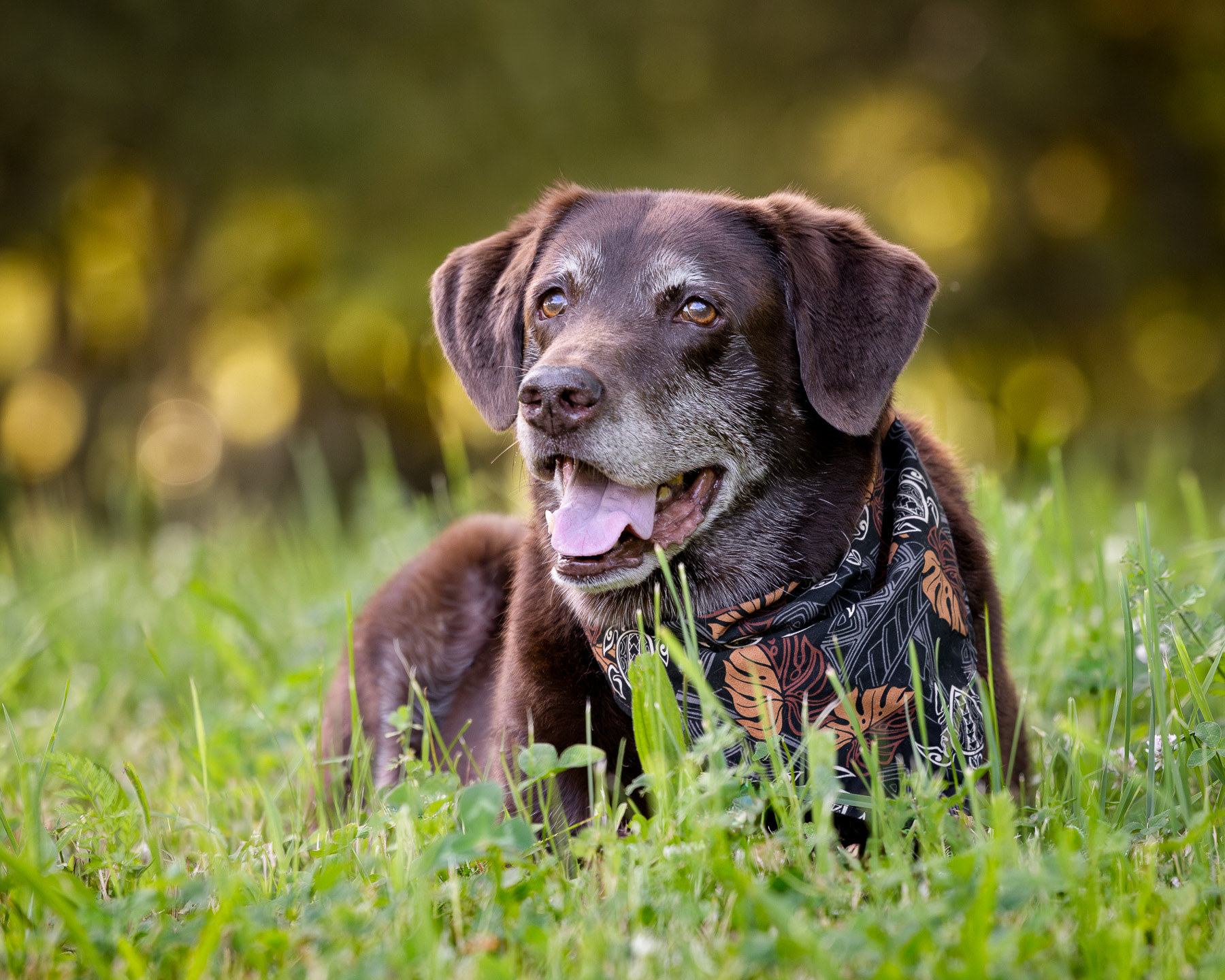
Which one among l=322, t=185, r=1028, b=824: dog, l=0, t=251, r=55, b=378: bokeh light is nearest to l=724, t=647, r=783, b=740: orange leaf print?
l=322, t=185, r=1028, b=824: dog

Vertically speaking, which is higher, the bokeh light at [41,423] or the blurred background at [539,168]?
the blurred background at [539,168]

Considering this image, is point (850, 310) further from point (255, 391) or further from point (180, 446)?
point (255, 391)

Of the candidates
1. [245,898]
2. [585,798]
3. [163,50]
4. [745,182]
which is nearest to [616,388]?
[585,798]

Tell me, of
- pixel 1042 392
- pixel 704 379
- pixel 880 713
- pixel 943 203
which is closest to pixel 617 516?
pixel 704 379

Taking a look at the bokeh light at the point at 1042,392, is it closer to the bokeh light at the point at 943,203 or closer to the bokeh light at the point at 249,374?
the bokeh light at the point at 943,203

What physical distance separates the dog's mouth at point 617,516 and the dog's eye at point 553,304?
466mm

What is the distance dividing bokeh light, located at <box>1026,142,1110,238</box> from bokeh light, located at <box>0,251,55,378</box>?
10.4 meters

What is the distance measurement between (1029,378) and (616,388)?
409 inches

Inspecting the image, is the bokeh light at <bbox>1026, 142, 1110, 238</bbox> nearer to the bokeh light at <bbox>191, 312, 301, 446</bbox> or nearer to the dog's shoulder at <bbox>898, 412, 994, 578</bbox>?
the bokeh light at <bbox>191, 312, 301, 446</bbox>

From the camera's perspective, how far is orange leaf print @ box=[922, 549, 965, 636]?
2.50 m

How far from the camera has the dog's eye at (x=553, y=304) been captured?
2.93 meters

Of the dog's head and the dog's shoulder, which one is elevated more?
the dog's head

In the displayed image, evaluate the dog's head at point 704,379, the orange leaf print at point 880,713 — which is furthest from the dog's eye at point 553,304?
the orange leaf print at point 880,713

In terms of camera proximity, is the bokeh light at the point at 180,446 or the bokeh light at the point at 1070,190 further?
the bokeh light at the point at 180,446
